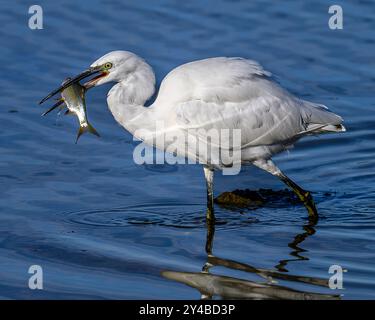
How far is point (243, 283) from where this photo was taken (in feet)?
28.1

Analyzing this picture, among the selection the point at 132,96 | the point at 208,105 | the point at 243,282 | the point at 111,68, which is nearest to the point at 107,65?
the point at 111,68

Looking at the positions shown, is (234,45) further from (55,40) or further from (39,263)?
(39,263)

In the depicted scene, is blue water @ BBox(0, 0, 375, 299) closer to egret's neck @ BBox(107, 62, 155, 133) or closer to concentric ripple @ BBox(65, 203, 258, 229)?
concentric ripple @ BBox(65, 203, 258, 229)

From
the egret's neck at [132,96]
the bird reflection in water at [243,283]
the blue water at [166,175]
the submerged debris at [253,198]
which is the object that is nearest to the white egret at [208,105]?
the egret's neck at [132,96]

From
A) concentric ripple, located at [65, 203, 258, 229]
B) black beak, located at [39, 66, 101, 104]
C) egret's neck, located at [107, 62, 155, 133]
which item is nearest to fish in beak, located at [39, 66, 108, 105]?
black beak, located at [39, 66, 101, 104]

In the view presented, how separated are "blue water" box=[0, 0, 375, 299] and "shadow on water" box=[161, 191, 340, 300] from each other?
24 millimetres

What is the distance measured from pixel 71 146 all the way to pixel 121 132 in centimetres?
71

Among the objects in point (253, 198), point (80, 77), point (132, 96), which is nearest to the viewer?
point (80, 77)

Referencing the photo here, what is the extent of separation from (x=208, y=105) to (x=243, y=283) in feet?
6.30

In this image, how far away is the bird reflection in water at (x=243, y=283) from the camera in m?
8.36

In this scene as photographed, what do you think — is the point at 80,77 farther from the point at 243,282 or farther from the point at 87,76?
the point at 243,282

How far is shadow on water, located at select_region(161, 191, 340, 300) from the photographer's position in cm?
837

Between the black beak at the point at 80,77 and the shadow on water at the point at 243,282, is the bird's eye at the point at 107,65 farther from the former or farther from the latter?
the shadow on water at the point at 243,282

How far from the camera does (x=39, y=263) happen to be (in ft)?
29.2
